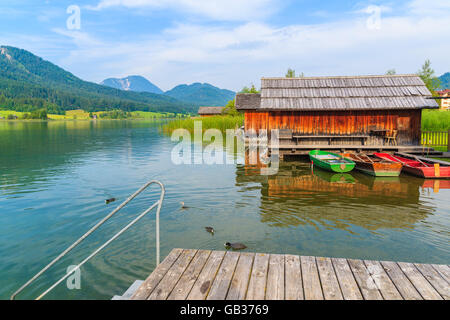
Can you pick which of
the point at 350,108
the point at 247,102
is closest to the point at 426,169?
the point at 350,108

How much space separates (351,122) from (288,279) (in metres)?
23.0

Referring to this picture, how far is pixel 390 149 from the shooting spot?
24031mm

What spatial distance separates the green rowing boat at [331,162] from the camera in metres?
19.1

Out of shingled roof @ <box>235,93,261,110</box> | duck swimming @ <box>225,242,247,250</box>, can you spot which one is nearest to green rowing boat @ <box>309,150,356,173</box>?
duck swimming @ <box>225,242,247,250</box>

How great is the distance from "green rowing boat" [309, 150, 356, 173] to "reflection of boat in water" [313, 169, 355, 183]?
0.34 metres

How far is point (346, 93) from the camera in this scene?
84.8 ft

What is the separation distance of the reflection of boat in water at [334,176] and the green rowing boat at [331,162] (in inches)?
13.5

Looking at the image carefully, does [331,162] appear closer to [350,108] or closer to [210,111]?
[350,108]

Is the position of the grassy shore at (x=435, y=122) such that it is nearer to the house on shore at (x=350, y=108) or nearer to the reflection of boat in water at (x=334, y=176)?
the house on shore at (x=350, y=108)

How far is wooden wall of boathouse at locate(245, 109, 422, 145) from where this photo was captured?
24797 millimetres

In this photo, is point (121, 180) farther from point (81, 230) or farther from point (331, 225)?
point (331, 225)

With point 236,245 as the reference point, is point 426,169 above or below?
above

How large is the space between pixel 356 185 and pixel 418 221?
230 inches
